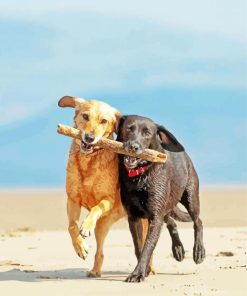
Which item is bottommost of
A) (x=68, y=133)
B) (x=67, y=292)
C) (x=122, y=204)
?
(x=67, y=292)

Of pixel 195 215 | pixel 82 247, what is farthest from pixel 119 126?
pixel 195 215

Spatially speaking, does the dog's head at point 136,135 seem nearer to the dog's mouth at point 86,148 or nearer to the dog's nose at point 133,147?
the dog's nose at point 133,147

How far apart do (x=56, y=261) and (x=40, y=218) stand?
9417 millimetres

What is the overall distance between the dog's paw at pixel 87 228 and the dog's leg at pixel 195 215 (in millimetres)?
1747

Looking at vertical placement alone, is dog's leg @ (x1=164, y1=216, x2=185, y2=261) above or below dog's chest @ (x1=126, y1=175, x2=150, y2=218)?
below

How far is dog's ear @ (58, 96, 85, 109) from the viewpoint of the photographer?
8.80 meters

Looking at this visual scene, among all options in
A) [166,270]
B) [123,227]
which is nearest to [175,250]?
[166,270]

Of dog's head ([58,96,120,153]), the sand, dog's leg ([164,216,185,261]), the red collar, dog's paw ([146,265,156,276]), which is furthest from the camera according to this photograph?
dog's leg ([164,216,185,261])

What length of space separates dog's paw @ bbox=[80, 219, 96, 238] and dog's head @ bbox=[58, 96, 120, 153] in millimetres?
676

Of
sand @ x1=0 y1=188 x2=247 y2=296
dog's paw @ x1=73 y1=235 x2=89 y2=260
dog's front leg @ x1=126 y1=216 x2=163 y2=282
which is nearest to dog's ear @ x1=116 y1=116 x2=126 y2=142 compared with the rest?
dog's front leg @ x1=126 y1=216 x2=163 y2=282

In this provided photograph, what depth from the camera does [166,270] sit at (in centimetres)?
1023

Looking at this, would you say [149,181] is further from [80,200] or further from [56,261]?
[56,261]

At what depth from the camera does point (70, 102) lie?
8.95m

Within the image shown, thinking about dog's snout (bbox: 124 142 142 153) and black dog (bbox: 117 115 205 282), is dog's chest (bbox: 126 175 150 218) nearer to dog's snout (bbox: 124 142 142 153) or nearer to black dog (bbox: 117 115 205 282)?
black dog (bbox: 117 115 205 282)
